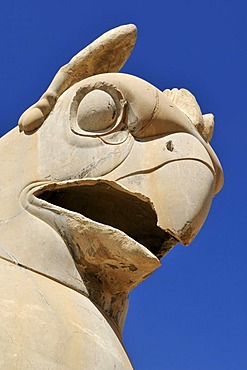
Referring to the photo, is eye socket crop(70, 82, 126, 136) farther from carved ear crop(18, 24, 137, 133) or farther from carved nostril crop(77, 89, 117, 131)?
carved ear crop(18, 24, 137, 133)

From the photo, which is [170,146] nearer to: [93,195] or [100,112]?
[100,112]

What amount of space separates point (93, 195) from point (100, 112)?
0.52m

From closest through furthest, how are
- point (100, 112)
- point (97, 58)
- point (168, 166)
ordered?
point (168, 166)
point (100, 112)
point (97, 58)

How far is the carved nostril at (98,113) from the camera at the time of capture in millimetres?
4742

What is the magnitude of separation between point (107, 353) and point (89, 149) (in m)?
1.10

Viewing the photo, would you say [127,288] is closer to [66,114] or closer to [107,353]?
[107,353]

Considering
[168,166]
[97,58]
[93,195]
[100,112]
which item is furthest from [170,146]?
[97,58]

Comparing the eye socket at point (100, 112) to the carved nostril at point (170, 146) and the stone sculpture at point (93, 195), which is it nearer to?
the stone sculpture at point (93, 195)

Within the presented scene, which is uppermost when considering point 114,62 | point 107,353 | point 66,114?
point 114,62

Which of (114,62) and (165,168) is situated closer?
(165,168)

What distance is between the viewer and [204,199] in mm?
4641

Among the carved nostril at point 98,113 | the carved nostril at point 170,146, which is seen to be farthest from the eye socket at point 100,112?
the carved nostril at point 170,146

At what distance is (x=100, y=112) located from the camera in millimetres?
4742

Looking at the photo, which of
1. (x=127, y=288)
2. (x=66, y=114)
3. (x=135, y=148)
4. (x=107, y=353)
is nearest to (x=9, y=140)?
(x=66, y=114)
